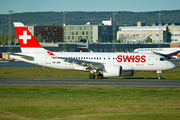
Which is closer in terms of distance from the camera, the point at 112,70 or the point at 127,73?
the point at 112,70

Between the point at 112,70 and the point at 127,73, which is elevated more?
the point at 112,70

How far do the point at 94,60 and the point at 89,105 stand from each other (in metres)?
20.5

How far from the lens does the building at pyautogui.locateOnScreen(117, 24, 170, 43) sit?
585 ft

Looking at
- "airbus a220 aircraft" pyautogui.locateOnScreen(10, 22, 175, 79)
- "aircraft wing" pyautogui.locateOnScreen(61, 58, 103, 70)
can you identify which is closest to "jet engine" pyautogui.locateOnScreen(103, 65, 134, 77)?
"airbus a220 aircraft" pyautogui.locateOnScreen(10, 22, 175, 79)

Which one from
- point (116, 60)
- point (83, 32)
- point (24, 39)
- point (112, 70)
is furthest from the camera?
point (83, 32)

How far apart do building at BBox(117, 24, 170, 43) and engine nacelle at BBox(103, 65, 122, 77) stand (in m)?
145

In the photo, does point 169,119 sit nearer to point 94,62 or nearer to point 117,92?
point 117,92

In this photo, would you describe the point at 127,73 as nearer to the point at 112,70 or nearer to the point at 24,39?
the point at 112,70

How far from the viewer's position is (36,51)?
A: 41625 millimetres

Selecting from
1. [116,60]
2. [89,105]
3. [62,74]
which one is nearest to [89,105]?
[89,105]

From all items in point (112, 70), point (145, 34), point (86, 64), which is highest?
point (145, 34)

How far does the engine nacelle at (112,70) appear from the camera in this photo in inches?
1453

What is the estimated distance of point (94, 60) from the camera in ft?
132

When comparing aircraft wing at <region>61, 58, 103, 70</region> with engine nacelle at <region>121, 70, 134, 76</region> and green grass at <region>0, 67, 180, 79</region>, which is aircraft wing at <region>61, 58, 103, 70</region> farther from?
green grass at <region>0, 67, 180, 79</region>
